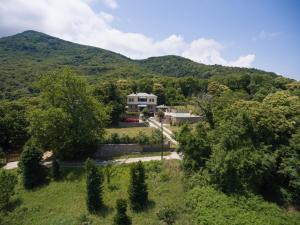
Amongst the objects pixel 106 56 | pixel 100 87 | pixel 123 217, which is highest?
pixel 106 56

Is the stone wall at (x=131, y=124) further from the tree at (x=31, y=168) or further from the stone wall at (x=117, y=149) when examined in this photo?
the tree at (x=31, y=168)

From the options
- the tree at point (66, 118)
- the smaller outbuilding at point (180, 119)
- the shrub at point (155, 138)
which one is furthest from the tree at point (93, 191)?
the smaller outbuilding at point (180, 119)

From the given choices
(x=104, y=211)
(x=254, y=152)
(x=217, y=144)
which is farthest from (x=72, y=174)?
(x=254, y=152)

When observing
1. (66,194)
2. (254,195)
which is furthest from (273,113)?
(66,194)

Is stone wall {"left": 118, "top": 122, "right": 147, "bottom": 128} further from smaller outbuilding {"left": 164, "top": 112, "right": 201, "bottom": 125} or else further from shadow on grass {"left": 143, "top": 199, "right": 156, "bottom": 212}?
shadow on grass {"left": 143, "top": 199, "right": 156, "bottom": 212}

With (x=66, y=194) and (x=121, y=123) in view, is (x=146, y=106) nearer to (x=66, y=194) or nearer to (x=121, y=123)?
(x=121, y=123)
